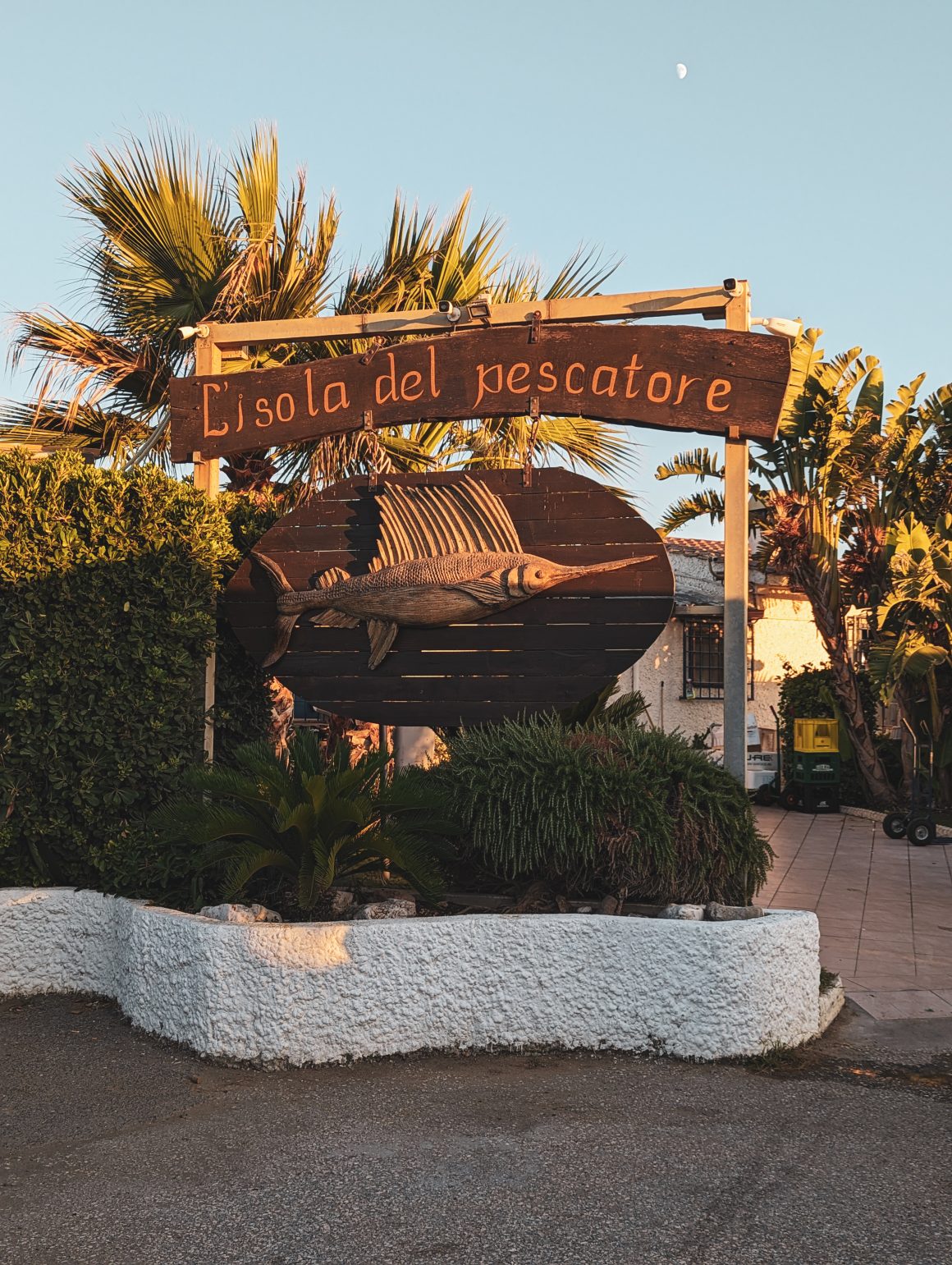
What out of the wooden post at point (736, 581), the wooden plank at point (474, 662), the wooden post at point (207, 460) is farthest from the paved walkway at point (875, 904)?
the wooden post at point (207, 460)

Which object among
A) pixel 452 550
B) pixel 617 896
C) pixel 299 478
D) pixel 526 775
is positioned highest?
pixel 299 478

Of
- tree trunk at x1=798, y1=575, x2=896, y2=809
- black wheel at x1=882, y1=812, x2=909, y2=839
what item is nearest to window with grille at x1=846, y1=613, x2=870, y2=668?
tree trunk at x1=798, y1=575, x2=896, y2=809

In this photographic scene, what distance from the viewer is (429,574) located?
643 cm

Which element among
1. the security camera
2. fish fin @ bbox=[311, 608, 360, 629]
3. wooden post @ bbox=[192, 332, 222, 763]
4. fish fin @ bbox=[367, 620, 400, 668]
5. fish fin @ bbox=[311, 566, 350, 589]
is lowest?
fish fin @ bbox=[367, 620, 400, 668]

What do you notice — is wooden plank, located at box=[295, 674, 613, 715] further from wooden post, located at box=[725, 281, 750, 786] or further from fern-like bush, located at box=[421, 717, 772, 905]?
wooden post, located at box=[725, 281, 750, 786]

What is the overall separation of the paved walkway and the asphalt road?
0.90 metres

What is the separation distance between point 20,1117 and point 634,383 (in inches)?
184

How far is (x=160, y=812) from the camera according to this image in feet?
19.3

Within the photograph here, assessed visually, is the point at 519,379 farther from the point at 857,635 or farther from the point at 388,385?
the point at 857,635

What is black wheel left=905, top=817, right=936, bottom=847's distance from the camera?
1251 centimetres

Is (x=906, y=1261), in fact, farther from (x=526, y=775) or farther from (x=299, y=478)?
(x=299, y=478)

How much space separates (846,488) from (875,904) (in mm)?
7679

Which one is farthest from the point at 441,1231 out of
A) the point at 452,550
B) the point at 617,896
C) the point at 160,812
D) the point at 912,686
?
the point at 912,686

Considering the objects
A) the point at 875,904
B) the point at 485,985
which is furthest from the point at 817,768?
the point at 485,985
